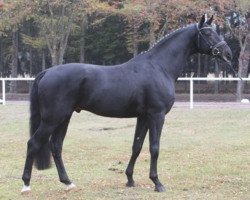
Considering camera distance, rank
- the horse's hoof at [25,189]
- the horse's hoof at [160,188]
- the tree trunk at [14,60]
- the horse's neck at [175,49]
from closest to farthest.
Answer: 1. the horse's hoof at [25,189]
2. the horse's hoof at [160,188]
3. the horse's neck at [175,49]
4. the tree trunk at [14,60]

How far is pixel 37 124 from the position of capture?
22.5ft

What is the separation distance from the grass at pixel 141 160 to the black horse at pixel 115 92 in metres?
0.44

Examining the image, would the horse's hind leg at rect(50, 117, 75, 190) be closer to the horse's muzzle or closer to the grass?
the grass

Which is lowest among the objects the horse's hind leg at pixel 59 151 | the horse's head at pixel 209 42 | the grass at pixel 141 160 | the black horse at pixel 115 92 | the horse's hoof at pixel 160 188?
the grass at pixel 141 160

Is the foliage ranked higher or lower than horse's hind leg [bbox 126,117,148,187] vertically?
higher

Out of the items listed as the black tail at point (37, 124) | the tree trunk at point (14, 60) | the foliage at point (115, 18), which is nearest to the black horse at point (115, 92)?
the black tail at point (37, 124)

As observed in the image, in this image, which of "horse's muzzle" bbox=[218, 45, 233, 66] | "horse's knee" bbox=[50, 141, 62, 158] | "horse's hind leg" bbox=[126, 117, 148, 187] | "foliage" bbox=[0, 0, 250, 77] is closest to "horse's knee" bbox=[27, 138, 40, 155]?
"horse's knee" bbox=[50, 141, 62, 158]

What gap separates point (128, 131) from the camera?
44.8 ft

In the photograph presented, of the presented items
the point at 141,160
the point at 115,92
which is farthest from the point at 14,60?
the point at 115,92

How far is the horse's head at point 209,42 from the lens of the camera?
7.11 m

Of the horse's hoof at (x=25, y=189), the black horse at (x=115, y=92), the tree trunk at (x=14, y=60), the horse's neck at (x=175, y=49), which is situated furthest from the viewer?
the tree trunk at (x=14, y=60)

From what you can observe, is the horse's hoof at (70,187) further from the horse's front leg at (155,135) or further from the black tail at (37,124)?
the horse's front leg at (155,135)

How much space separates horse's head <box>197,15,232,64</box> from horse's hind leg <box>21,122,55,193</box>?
2.33 metres

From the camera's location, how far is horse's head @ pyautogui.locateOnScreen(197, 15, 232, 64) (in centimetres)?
711
